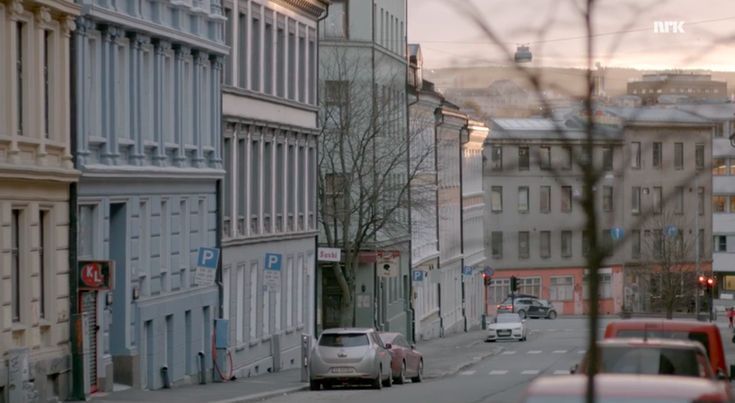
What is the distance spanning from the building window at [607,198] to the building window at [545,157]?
0.98 meters

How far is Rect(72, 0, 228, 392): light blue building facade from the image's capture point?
33812 millimetres

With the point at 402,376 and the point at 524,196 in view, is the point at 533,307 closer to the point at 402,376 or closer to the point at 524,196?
the point at 402,376

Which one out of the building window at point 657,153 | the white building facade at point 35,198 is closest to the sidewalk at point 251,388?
the white building facade at point 35,198

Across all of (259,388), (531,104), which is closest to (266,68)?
(259,388)

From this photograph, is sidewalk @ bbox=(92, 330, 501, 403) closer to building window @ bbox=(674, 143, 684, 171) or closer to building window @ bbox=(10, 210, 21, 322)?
building window @ bbox=(10, 210, 21, 322)

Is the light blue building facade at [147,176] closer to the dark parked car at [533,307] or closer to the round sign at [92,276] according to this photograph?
the round sign at [92,276]

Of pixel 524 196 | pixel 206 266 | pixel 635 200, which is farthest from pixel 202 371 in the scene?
pixel 635 200

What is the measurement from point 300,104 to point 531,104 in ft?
135

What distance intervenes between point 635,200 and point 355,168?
44170 millimetres

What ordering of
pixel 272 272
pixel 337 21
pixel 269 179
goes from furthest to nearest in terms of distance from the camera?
pixel 337 21 → pixel 269 179 → pixel 272 272

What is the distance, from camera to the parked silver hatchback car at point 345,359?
128 ft

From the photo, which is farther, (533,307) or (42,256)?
(533,307)

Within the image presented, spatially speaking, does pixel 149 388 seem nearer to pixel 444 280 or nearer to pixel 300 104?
pixel 300 104

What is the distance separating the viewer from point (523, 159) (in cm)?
1287
